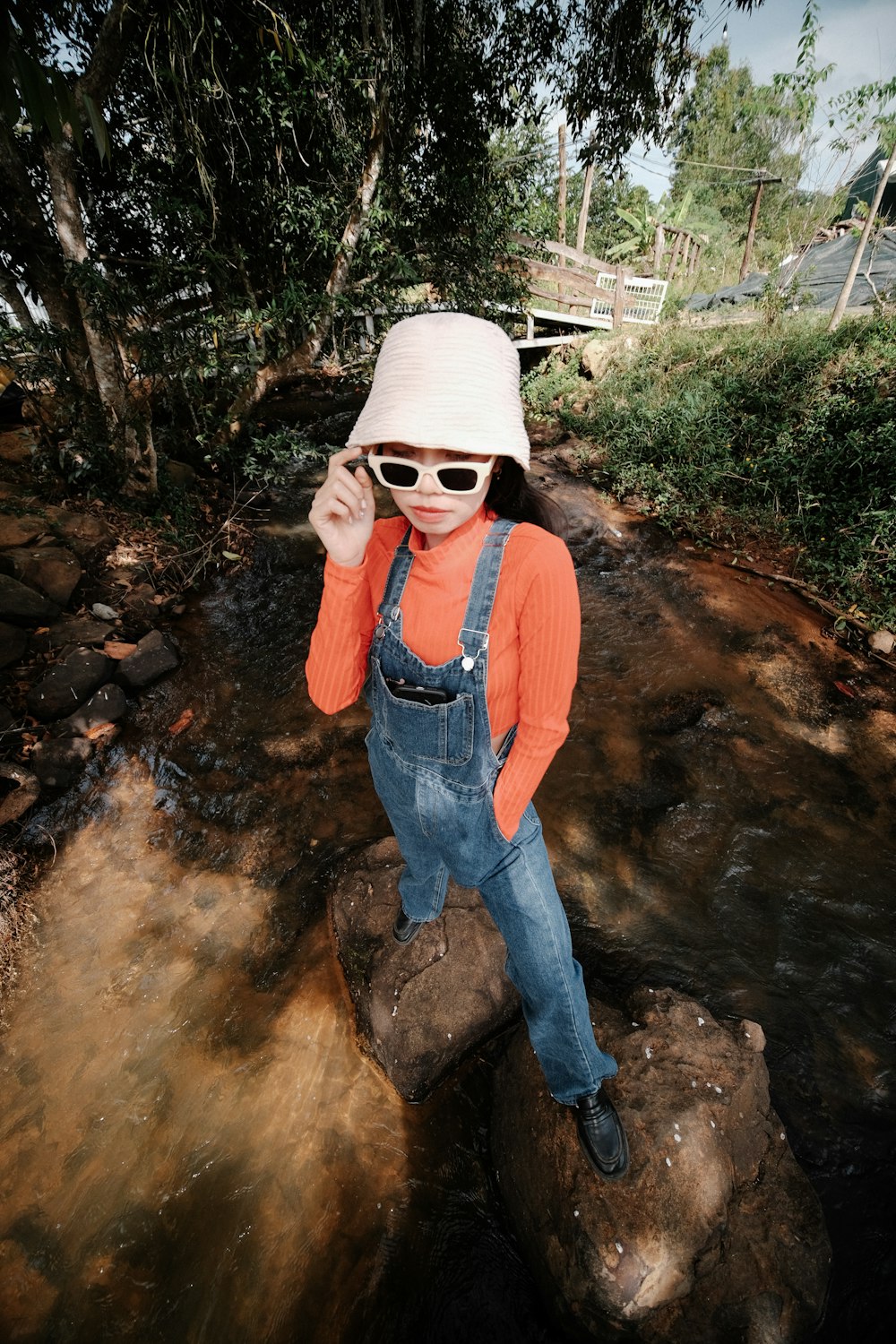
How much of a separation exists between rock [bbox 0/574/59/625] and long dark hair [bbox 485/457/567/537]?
422 cm

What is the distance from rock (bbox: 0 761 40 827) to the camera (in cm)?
316

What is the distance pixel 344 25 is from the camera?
4.77 metres

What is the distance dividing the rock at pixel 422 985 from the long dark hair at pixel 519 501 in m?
1.79

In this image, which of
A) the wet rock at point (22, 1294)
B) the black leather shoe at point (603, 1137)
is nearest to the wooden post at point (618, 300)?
the black leather shoe at point (603, 1137)

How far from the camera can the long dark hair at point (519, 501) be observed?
138cm

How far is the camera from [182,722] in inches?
156

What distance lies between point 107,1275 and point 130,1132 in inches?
14.8

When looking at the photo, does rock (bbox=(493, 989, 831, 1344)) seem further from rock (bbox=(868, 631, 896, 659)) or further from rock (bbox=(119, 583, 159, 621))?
rock (bbox=(119, 583, 159, 621))

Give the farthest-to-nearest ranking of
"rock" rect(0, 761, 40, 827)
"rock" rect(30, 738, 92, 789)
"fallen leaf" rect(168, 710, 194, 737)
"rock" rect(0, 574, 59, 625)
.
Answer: "rock" rect(0, 574, 59, 625), "fallen leaf" rect(168, 710, 194, 737), "rock" rect(30, 738, 92, 789), "rock" rect(0, 761, 40, 827)

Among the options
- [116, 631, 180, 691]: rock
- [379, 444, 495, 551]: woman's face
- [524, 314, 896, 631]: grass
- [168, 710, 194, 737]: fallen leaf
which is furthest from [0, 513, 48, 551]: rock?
[524, 314, 896, 631]: grass

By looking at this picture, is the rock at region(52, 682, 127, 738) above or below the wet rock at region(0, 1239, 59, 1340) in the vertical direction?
above

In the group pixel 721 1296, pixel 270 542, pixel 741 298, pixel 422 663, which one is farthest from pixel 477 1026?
pixel 741 298

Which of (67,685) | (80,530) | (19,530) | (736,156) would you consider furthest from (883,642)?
(736,156)

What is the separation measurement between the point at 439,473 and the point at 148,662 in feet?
12.5
